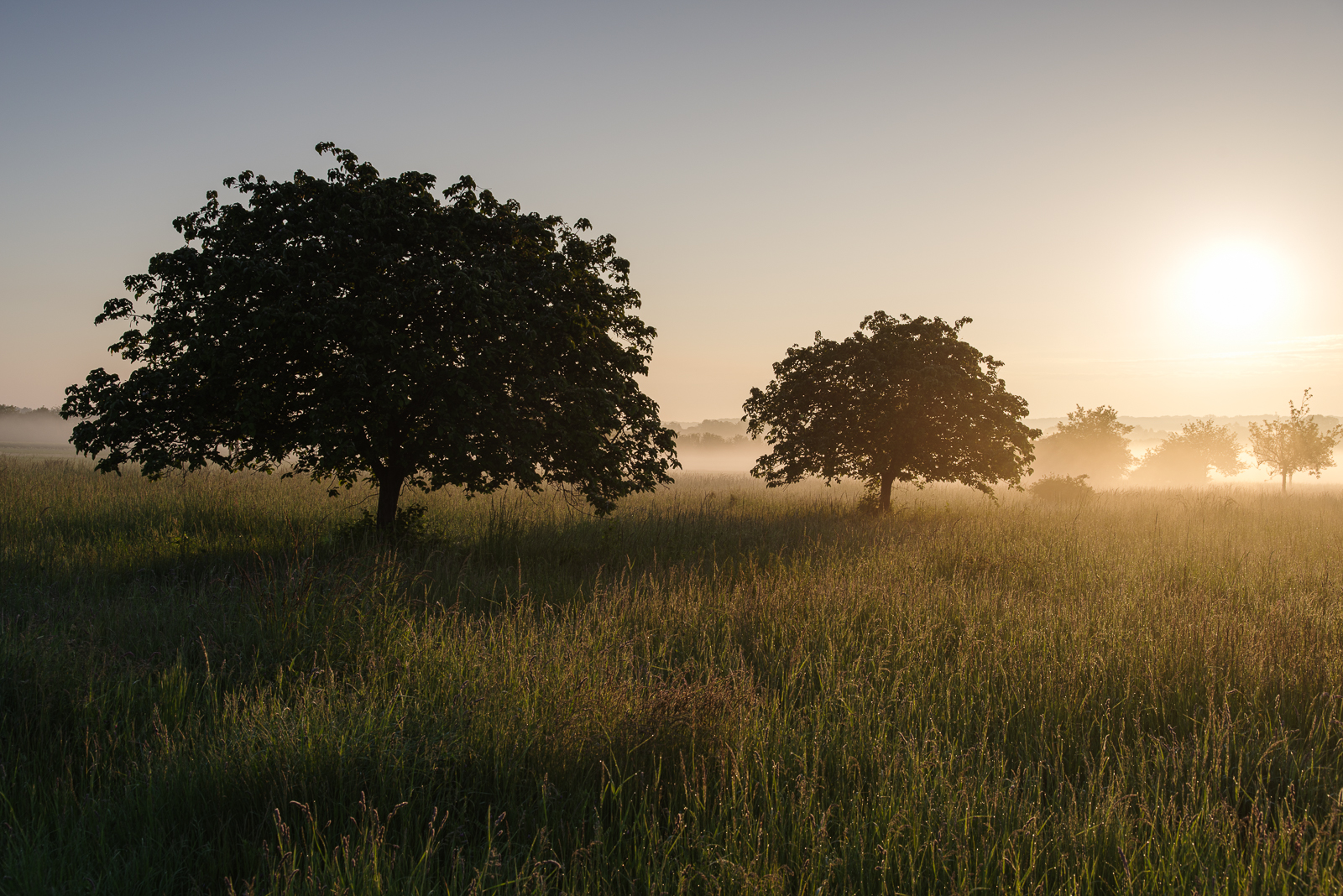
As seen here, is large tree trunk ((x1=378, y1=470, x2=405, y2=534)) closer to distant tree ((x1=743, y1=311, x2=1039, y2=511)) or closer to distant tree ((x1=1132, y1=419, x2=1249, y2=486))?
distant tree ((x1=743, y1=311, x2=1039, y2=511))

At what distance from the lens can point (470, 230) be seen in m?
9.84

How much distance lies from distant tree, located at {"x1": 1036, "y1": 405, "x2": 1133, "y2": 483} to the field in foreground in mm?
53380

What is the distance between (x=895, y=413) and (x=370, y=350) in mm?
11666

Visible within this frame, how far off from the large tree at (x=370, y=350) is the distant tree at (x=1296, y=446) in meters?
45.7

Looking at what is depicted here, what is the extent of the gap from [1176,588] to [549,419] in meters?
8.34

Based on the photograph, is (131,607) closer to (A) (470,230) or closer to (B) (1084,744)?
(A) (470,230)

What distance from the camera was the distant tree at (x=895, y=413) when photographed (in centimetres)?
1518

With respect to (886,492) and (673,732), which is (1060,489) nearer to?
(886,492)

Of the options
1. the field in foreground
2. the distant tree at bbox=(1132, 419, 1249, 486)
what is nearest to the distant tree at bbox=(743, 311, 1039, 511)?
the field in foreground

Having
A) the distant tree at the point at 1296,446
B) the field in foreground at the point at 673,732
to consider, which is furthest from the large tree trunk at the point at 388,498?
the distant tree at the point at 1296,446


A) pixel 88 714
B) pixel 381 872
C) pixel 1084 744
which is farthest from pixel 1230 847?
pixel 88 714

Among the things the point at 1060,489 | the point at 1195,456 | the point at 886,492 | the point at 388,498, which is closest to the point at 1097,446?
the point at 1195,456

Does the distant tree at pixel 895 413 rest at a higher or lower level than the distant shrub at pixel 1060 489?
higher

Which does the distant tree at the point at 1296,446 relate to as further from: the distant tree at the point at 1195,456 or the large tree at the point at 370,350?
the large tree at the point at 370,350
